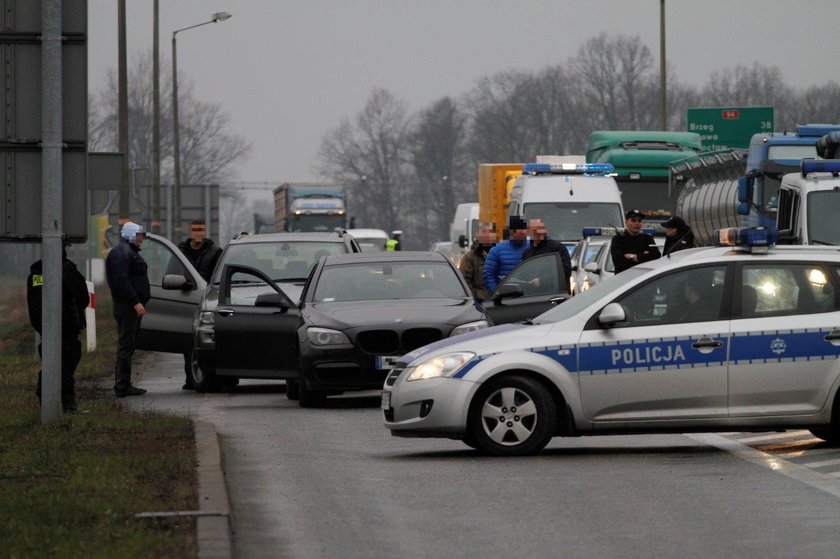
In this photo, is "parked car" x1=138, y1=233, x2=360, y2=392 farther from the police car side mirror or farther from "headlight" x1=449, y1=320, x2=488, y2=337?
the police car side mirror

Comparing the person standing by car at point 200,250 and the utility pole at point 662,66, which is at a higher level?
the utility pole at point 662,66

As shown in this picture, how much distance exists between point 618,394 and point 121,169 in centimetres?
1185

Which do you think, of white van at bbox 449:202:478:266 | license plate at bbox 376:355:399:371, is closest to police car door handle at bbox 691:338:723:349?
license plate at bbox 376:355:399:371

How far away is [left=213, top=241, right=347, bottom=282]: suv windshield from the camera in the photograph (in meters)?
20.7

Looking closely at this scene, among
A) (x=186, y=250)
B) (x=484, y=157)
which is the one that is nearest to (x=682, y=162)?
(x=186, y=250)

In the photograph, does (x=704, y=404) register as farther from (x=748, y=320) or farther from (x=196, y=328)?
(x=196, y=328)

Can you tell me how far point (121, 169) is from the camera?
23.2 meters

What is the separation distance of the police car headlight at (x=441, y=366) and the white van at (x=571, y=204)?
19540 mm

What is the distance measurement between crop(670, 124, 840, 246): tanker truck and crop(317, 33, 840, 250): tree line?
282ft

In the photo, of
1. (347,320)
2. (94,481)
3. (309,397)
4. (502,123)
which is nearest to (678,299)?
(94,481)

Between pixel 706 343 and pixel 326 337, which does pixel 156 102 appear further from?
pixel 706 343

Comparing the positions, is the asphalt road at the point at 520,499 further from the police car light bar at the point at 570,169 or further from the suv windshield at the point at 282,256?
the police car light bar at the point at 570,169

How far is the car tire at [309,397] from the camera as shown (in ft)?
57.4

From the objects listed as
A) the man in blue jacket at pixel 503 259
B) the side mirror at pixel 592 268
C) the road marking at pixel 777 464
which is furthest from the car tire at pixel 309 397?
the side mirror at pixel 592 268
